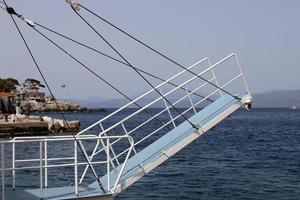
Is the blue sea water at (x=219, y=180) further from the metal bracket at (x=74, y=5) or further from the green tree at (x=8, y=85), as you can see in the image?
the green tree at (x=8, y=85)

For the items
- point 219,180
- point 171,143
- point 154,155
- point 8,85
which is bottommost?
point 154,155

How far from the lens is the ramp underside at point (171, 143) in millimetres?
9748

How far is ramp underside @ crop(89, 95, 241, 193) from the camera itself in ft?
32.0

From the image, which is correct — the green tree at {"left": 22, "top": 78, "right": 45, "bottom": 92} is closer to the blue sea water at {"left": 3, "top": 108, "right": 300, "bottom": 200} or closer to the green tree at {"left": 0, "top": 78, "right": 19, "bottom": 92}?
the green tree at {"left": 0, "top": 78, "right": 19, "bottom": 92}

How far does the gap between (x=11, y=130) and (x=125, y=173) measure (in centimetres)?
4427

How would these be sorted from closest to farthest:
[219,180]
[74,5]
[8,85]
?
[74,5]
[219,180]
[8,85]

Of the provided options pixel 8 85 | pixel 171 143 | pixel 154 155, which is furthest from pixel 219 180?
pixel 8 85

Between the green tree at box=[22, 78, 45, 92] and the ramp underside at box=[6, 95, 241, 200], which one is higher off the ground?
the green tree at box=[22, 78, 45, 92]

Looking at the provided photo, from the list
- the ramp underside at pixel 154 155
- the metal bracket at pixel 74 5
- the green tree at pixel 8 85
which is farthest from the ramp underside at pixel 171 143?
the green tree at pixel 8 85

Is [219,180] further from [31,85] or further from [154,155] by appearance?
[31,85]

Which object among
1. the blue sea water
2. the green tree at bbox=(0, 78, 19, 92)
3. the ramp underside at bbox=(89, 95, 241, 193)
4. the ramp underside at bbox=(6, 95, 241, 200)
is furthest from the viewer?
the green tree at bbox=(0, 78, 19, 92)

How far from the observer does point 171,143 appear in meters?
10.4

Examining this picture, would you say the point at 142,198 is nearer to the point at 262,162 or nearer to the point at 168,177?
the point at 168,177

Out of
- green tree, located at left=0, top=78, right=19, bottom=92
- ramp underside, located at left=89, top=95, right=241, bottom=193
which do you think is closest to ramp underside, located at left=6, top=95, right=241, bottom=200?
ramp underside, located at left=89, top=95, right=241, bottom=193
